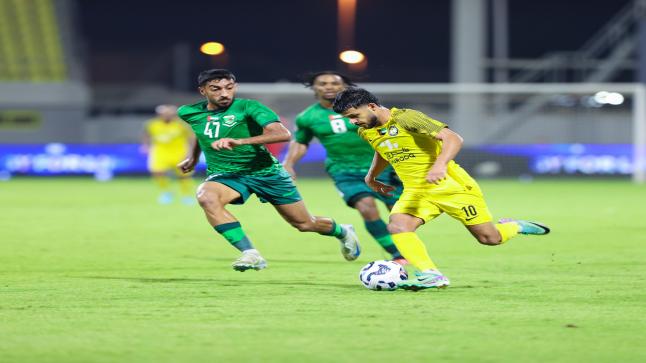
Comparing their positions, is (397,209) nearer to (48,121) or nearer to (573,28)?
(48,121)

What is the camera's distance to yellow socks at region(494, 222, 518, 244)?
944 centimetres

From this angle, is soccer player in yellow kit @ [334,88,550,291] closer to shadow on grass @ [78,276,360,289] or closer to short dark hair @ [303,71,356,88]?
shadow on grass @ [78,276,360,289]

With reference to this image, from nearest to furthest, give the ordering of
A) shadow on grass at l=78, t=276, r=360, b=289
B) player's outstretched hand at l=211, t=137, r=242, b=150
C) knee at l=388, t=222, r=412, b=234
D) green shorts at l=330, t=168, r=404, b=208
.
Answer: knee at l=388, t=222, r=412, b=234 → player's outstretched hand at l=211, t=137, r=242, b=150 → shadow on grass at l=78, t=276, r=360, b=289 → green shorts at l=330, t=168, r=404, b=208

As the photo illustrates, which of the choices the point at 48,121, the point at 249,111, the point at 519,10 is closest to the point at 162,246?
the point at 249,111

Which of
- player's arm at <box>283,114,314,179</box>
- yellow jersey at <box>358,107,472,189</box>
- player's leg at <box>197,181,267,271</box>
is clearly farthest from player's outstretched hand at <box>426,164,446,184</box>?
player's arm at <box>283,114,314,179</box>

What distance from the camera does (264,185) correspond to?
10.2 meters

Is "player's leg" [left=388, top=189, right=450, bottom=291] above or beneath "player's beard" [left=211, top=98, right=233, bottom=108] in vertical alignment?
beneath

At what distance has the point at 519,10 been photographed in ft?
139

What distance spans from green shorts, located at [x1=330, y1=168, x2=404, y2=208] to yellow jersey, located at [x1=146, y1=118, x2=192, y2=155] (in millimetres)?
12888

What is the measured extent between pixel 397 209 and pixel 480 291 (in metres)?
0.87

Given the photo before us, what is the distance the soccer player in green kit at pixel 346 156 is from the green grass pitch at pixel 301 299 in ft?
1.42

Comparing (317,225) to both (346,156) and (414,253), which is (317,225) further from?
(414,253)

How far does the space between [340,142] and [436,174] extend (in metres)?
3.40

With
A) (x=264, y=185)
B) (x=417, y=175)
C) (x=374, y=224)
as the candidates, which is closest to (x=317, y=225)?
(x=264, y=185)
